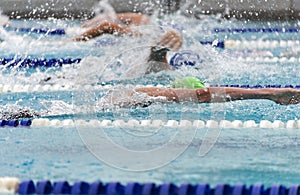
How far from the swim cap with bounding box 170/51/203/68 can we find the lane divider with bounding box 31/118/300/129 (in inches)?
52.7

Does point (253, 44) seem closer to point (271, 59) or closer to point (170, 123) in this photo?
point (271, 59)

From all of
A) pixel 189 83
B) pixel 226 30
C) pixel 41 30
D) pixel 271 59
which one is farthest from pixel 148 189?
pixel 41 30

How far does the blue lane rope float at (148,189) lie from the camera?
6.42ft

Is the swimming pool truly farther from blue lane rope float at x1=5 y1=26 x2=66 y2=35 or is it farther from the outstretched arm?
blue lane rope float at x1=5 y1=26 x2=66 y2=35

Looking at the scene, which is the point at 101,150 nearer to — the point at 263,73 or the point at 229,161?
the point at 229,161

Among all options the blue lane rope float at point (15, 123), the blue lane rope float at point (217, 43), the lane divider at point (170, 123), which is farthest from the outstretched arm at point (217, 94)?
the blue lane rope float at point (217, 43)

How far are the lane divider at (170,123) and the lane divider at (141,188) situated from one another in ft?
3.47

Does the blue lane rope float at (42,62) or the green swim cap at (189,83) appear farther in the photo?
the blue lane rope float at (42,62)

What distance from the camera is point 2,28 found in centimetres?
624

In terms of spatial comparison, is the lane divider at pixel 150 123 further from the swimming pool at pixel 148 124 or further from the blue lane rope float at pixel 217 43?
the blue lane rope float at pixel 217 43

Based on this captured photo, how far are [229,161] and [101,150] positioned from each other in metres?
0.48

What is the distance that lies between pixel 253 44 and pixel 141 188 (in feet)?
12.8

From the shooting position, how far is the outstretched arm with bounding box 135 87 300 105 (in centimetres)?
314

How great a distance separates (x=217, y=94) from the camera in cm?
332
